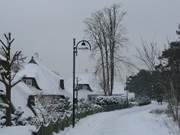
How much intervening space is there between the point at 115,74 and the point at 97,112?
12.0 meters

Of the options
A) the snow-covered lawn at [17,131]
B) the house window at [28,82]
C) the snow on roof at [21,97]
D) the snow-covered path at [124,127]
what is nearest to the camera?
the snow-covered lawn at [17,131]

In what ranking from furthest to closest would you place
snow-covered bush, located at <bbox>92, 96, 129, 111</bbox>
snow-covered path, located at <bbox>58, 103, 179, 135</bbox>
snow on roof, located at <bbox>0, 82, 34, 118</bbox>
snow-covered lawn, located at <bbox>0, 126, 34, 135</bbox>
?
snow-covered bush, located at <bbox>92, 96, 129, 111</bbox>, snow on roof, located at <bbox>0, 82, 34, 118</bbox>, snow-covered path, located at <bbox>58, 103, 179, 135</bbox>, snow-covered lawn, located at <bbox>0, 126, 34, 135</bbox>

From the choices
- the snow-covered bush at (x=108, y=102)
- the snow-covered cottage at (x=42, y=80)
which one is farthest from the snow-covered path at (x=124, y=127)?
the snow-covered bush at (x=108, y=102)

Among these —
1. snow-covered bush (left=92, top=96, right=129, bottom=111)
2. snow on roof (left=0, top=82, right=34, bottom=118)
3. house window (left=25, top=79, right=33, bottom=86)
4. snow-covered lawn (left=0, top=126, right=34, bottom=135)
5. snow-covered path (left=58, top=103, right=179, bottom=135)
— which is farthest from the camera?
snow-covered bush (left=92, top=96, right=129, bottom=111)

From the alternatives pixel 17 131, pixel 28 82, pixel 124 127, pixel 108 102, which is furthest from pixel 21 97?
pixel 108 102

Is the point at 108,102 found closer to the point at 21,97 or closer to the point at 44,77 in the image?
the point at 44,77

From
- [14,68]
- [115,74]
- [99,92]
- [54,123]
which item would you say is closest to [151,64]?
[54,123]

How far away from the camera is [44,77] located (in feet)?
202

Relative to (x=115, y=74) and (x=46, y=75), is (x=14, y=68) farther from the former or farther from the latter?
(x=115, y=74)

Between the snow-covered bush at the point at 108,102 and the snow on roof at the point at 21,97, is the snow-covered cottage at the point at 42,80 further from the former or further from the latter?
the snow on roof at the point at 21,97

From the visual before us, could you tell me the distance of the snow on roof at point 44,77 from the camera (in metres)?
59.5

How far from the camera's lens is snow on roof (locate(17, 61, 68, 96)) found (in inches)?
2344

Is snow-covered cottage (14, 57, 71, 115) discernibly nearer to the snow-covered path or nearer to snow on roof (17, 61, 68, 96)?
snow on roof (17, 61, 68, 96)

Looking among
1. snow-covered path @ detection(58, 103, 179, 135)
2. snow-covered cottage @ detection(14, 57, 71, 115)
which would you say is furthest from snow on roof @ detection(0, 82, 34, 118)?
snow-covered cottage @ detection(14, 57, 71, 115)
